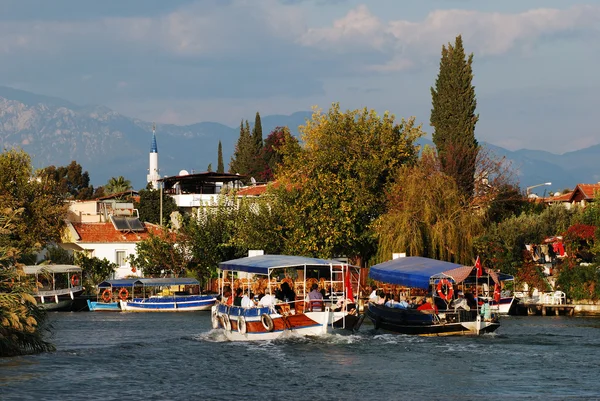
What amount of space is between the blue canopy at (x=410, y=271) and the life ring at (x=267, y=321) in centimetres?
765

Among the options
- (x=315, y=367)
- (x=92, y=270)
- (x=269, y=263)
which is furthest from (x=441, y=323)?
(x=92, y=270)

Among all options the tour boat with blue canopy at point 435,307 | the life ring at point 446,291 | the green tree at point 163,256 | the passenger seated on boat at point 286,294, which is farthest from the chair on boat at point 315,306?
the green tree at point 163,256

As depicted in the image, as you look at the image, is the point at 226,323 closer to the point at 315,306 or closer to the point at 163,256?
the point at 315,306

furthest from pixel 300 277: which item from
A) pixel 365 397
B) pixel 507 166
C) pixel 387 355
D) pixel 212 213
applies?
pixel 365 397

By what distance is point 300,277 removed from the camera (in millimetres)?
66625

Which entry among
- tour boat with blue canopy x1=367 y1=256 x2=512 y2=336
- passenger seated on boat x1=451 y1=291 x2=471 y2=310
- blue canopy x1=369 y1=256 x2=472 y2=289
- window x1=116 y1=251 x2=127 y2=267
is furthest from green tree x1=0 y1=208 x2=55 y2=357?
window x1=116 y1=251 x2=127 y2=267

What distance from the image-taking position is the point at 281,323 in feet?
A: 136

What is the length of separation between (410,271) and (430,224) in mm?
14308

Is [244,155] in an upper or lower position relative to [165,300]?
upper

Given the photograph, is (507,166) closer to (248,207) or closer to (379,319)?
(248,207)

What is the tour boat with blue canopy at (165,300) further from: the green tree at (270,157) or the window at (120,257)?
the green tree at (270,157)

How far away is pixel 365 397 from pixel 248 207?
43.4 m

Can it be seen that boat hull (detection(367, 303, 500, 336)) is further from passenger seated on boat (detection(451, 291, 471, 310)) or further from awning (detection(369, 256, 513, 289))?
awning (detection(369, 256, 513, 289))

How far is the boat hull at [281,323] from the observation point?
4109 centimetres
